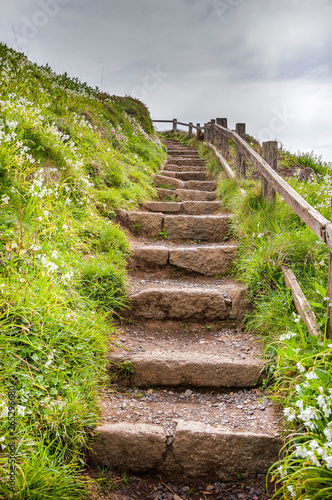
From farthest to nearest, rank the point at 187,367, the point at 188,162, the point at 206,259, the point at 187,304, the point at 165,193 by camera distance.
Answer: the point at 188,162
the point at 165,193
the point at 206,259
the point at 187,304
the point at 187,367

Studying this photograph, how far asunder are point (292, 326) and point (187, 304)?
1256 millimetres

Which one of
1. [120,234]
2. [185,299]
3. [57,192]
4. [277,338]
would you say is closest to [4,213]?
[57,192]

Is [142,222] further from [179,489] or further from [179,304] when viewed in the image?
[179,489]

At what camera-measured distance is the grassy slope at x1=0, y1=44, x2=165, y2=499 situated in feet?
7.11

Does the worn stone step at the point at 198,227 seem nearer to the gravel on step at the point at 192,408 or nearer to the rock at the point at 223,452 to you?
the gravel on step at the point at 192,408

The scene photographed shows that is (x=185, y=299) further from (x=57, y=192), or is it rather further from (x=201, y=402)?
(x=57, y=192)

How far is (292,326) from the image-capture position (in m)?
3.04

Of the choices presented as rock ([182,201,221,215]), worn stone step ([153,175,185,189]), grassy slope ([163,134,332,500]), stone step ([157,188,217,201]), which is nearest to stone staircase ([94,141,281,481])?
grassy slope ([163,134,332,500])

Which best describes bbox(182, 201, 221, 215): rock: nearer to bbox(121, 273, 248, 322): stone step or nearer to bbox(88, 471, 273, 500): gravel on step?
bbox(121, 273, 248, 322): stone step

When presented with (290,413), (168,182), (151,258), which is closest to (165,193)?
(168,182)

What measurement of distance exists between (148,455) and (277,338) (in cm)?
136

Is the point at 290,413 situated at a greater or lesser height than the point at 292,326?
lesser

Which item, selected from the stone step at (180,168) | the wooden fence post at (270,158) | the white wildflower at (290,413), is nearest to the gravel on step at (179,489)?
the white wildflower at (290,413)

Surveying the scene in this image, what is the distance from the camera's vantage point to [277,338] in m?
3.16
